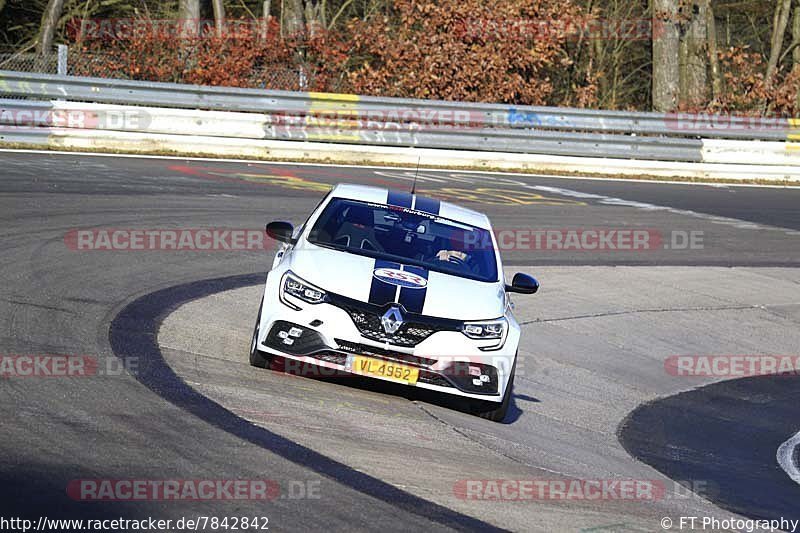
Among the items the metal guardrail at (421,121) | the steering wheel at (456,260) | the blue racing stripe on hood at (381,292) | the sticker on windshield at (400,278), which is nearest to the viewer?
the blue racing stripe on hood at (381,292)

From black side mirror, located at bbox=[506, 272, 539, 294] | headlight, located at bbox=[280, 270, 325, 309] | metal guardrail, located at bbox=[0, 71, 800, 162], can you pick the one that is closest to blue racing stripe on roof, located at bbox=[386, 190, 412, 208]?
black side mirror, located at bbox=[506, 272, 539, 294]

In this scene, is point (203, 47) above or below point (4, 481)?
above

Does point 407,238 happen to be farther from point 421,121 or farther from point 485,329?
point 421,121

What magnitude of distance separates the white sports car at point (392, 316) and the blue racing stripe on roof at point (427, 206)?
1.84 feet

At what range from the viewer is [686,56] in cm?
3133

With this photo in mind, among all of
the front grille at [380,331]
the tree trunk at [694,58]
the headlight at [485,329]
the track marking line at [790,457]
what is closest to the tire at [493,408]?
the headlight at [485,329]

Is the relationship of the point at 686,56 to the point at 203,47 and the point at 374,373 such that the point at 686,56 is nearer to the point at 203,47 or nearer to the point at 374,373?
the point at 203,47

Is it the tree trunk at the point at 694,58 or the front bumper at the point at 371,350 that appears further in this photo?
the tree trunk at the point at 694,58

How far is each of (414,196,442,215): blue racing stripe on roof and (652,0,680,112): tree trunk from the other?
72.0ft

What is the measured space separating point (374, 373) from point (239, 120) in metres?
14.8

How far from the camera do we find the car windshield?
29.9 ft

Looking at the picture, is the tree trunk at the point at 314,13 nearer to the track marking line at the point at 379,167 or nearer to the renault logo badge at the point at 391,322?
the track marking line at the point at 379,167

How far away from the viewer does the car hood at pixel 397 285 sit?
27.2 ft

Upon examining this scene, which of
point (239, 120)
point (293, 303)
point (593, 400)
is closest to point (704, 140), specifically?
point (239, 120)
